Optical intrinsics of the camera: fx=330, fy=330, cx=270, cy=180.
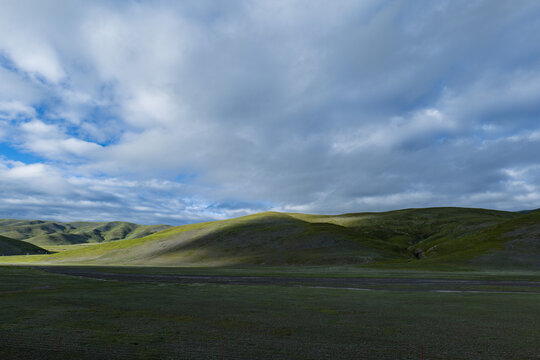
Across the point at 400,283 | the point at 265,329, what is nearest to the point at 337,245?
the point at 400,283

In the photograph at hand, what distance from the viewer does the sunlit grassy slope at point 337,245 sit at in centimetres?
10606

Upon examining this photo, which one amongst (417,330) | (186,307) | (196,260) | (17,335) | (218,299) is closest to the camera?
(17,335)

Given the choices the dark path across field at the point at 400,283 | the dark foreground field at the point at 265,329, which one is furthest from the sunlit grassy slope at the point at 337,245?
the dark foreground field at the point at 265,329

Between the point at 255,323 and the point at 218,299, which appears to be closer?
the point at 255,323

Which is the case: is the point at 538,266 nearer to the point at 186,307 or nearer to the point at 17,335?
the point at 186,307

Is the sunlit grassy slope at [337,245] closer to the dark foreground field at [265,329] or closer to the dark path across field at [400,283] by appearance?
the dark path across field at [400,283]

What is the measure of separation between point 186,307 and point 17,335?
12143 mm

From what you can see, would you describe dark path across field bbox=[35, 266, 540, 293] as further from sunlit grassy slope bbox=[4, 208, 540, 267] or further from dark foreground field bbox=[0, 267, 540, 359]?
sunlit grassy slope bbox=[4, 208, 540, 267]

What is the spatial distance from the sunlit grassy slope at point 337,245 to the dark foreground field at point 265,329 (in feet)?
273

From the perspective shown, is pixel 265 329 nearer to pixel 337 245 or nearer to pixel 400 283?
pixel 400 283

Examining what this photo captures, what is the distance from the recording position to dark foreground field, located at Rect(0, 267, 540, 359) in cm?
1461

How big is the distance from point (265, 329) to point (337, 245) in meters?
119

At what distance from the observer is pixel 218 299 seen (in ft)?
106

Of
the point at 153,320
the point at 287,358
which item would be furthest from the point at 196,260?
the point at 287,358
